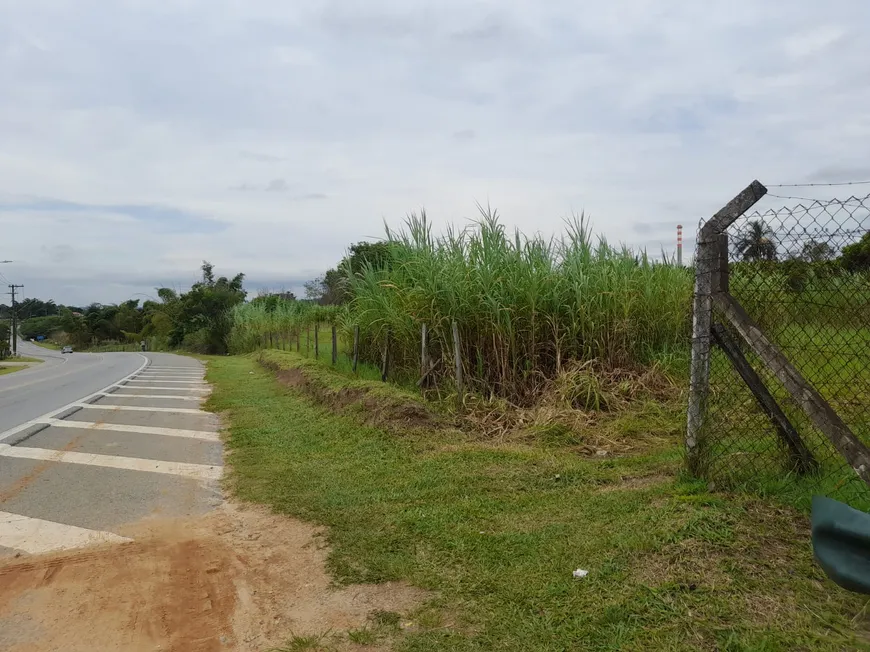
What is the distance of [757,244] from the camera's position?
384 centimetres

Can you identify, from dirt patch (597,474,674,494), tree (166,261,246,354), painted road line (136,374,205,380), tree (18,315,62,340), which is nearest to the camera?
dirt patch (597,474,674,494)

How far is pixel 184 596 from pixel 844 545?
3.31 metres

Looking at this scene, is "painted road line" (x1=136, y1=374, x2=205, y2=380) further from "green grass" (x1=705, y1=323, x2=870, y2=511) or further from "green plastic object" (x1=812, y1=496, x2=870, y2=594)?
"green plastic object" (x1=812, y1=496, x2=870, y2=594)

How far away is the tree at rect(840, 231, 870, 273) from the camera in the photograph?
3.39 m

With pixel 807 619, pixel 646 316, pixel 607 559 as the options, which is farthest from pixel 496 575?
pixel 646 316

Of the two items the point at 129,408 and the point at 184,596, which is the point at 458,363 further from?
the point at 129,408

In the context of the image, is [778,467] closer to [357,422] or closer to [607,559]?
[607,559]

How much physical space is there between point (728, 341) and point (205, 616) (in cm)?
344

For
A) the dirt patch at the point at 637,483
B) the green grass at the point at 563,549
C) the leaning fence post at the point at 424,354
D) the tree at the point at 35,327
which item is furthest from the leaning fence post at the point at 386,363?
the tree at the point at 35,327

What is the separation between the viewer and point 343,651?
2.91 meters

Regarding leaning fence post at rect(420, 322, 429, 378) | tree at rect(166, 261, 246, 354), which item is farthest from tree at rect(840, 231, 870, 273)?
tree at rect(166, 261, 246, 354)

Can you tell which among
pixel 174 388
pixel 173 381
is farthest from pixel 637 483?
pixel 173 381

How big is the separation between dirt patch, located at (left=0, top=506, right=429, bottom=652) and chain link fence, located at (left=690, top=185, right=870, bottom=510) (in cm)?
229

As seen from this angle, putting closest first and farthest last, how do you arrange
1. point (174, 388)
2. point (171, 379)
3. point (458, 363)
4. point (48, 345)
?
point (458, 363) → point (174, 388) → point (171, 379) → point (48, 345)
